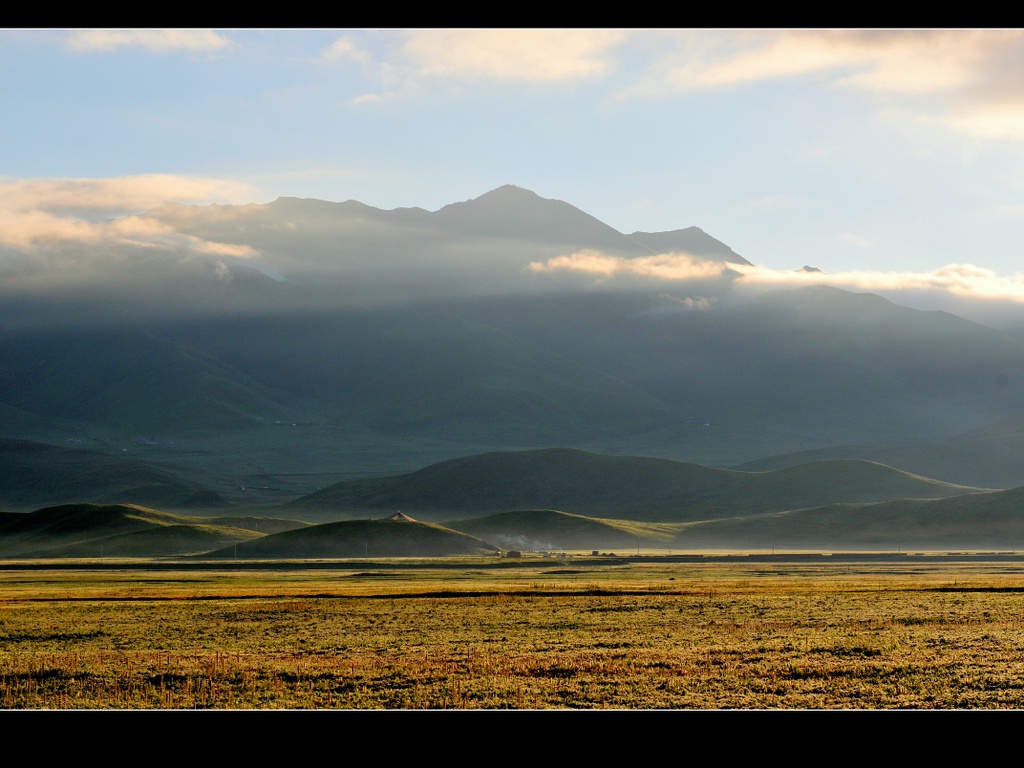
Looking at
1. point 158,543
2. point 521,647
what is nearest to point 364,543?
point 158,543

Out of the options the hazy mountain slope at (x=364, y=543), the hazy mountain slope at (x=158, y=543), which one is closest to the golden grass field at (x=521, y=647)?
the hazy mountain slope at (x=364, y=543)

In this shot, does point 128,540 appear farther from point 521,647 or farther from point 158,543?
point 521,647

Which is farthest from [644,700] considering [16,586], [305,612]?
[16,586]

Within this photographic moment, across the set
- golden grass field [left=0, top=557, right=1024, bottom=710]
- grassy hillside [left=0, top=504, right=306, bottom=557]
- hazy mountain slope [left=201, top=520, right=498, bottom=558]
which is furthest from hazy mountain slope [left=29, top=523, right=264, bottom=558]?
golden grass field [left=0, top=557, right=1024, bottom=710]

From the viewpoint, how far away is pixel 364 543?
16988 centimetres

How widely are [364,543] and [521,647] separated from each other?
132605 millimetres

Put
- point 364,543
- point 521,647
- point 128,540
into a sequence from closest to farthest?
1. point 521,647
2. point 364,543
3. point 128,540

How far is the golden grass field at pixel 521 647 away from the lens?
28297 mm

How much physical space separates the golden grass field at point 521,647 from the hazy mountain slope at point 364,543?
3172 inches

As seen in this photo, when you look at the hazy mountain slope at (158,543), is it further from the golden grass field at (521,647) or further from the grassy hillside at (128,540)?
the golden grass field at (521,647)

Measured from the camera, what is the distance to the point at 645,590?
3093 inches
